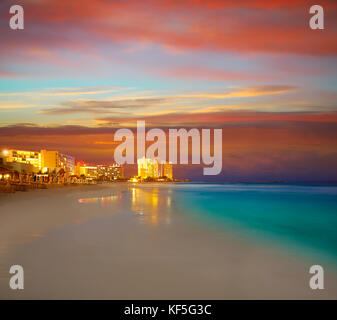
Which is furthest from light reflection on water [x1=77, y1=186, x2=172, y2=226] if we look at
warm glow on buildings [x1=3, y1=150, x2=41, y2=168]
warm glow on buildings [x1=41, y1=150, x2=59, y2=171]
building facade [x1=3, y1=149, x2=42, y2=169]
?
warm glow on buildings [x1=41, y1=150, x2=59, y2=171]

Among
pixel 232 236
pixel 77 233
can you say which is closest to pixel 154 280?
pixel 77 233

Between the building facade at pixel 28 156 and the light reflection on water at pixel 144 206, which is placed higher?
the building facade at pixel 28 156

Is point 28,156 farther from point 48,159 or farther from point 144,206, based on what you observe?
point 144,206

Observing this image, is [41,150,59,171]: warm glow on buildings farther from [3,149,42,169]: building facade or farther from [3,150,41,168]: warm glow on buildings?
[3,150,41,168]: warm glow on buildings

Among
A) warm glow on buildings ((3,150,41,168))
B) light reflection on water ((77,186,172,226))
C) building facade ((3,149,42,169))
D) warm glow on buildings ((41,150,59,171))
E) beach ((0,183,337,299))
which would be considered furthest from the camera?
warm glow on buildings ((41,150,59,171))

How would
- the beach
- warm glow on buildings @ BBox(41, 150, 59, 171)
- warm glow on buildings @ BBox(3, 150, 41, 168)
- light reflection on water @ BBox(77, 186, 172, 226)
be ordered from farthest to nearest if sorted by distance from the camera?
warm glow on buildings @ BBox(41, 150, 59, 171) → warm glow on buildings @ BBox(3, 150, 41, 168) → light reflection on water @ BBox(77, 186, 172, 226) → the beach

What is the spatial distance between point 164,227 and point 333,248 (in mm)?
Answer: 8218

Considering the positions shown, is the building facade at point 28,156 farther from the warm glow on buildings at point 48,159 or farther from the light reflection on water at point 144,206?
the light reflection on water at point 144,206

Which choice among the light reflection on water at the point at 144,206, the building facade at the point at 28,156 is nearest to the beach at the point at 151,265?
the light reflection on water at the point at 144,206

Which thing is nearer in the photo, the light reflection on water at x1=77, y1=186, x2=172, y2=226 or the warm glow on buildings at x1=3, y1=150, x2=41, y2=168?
the light reflection on water at x1=77, y1=186, x2=172, y2=226

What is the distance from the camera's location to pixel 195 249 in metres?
12.2

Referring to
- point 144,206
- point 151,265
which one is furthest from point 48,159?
point 151,265
